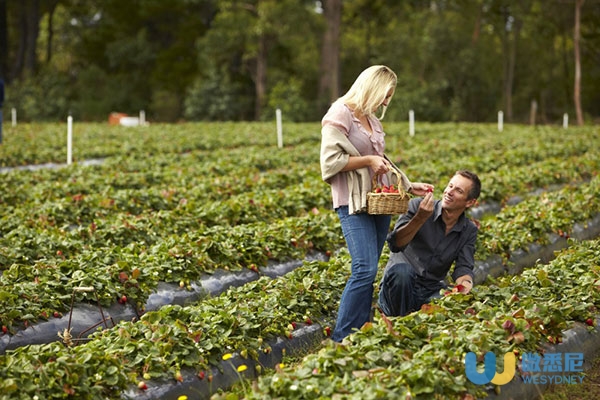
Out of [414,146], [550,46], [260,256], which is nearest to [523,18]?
[550,46]

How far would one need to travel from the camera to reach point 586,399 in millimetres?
5055

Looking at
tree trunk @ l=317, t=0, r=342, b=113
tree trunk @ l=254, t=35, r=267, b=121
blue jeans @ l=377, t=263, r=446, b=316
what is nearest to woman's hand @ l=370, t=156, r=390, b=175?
blue jeans @ l=377, t=263, r=446, b=316

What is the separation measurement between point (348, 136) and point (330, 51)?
33934mm

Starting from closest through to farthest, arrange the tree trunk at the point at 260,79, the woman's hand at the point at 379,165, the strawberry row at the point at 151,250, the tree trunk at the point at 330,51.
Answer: the woman's hand at the point at 379,165 < the strawberry row at the point at 151,250 < the tree trunk at the point at 330,51 < the tree trunk at the point at 260,79

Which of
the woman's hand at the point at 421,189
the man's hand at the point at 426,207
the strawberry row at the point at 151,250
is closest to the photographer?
the man's hand at the point at 426,207

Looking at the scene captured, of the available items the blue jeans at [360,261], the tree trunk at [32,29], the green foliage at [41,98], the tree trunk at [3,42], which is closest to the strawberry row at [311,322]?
the blue jeans at [360,261]

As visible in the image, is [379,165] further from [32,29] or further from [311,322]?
[32,29]

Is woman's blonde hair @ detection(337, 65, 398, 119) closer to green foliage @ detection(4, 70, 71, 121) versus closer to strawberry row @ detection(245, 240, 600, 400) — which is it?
strawberry row @ detection(245, 240, 600, 400)

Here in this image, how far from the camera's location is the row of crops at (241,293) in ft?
14.7

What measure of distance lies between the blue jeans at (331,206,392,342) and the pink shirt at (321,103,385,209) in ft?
0.38

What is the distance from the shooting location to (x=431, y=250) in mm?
5852

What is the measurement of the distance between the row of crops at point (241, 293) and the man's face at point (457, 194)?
0.65 meters

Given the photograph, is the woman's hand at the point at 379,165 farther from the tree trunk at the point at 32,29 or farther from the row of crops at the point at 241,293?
the tree trunk at the point at 32,29

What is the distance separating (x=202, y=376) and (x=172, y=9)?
42841 mm
